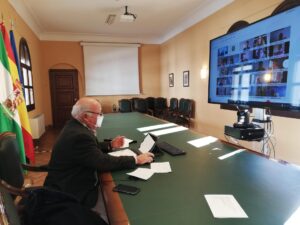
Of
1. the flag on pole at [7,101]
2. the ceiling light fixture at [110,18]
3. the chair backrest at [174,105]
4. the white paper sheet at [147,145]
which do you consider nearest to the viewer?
the white paper sheet at [147,145]

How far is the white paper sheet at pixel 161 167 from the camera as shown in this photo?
1402 millimetres

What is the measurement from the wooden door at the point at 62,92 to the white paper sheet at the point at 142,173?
6.17 m

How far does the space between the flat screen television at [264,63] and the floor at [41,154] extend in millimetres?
3122

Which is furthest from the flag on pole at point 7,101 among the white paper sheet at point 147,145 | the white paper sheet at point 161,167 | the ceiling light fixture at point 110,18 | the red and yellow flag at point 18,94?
the ceiling light fixture at point 110,18

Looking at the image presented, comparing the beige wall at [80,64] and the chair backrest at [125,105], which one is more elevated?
the beige wall at [80,64]

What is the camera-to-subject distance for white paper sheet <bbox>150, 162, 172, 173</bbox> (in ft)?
4.60

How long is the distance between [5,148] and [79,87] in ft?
20.0

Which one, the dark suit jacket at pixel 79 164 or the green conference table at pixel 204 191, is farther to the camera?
the dark suit jacket at pixel 79 164

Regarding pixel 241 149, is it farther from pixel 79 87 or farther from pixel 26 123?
pixel 79 87

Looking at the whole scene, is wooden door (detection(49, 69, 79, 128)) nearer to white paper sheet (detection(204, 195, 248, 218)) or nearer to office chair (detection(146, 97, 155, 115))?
office chair (detection(146, 97, 155, 115))

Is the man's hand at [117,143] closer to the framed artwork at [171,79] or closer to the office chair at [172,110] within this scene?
the office chair at [172,110]

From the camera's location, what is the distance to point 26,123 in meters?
3.07

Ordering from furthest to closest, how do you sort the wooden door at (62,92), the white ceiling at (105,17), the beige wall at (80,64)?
the wooden door at (62,92) < the beige wall at (80,64) < the white ceiling at (105,17)

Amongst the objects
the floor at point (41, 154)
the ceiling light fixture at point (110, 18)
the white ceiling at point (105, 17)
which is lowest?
the floor at point (41, 154)
